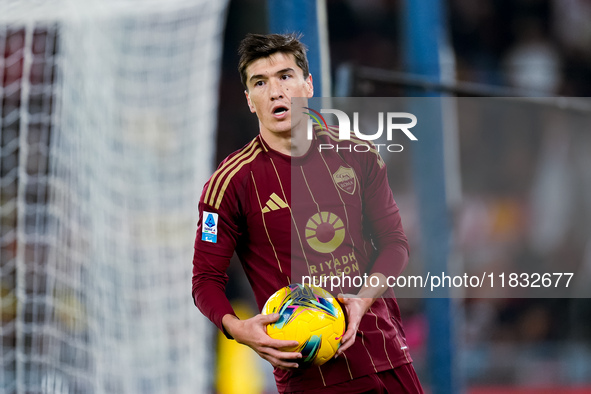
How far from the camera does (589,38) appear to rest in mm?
9117

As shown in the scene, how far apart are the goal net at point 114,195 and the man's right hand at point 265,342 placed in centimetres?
228

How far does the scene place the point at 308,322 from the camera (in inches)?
78.7

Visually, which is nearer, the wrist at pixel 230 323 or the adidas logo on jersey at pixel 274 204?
the wrist at pixel 230 323

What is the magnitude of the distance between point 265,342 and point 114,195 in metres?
2.84

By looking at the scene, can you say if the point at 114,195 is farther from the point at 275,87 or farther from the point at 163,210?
the point at 275,87

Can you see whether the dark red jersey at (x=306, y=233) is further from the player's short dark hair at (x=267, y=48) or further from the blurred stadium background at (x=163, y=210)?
the blurred stadium background at (x=163, y=210)

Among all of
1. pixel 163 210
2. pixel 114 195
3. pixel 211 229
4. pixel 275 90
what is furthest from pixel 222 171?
pixel 163 210

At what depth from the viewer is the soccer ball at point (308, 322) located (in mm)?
1985

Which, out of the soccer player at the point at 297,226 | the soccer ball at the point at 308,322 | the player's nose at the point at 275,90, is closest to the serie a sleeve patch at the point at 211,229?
the soccer player at the point at 297,226

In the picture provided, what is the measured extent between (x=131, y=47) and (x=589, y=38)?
6344mm

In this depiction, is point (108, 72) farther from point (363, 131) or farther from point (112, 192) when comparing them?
point (363, 131)

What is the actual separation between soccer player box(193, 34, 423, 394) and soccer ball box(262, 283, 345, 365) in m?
0.11

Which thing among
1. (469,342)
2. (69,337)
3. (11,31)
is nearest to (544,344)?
(469,342)

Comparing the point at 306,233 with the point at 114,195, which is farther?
the point at 114,195
